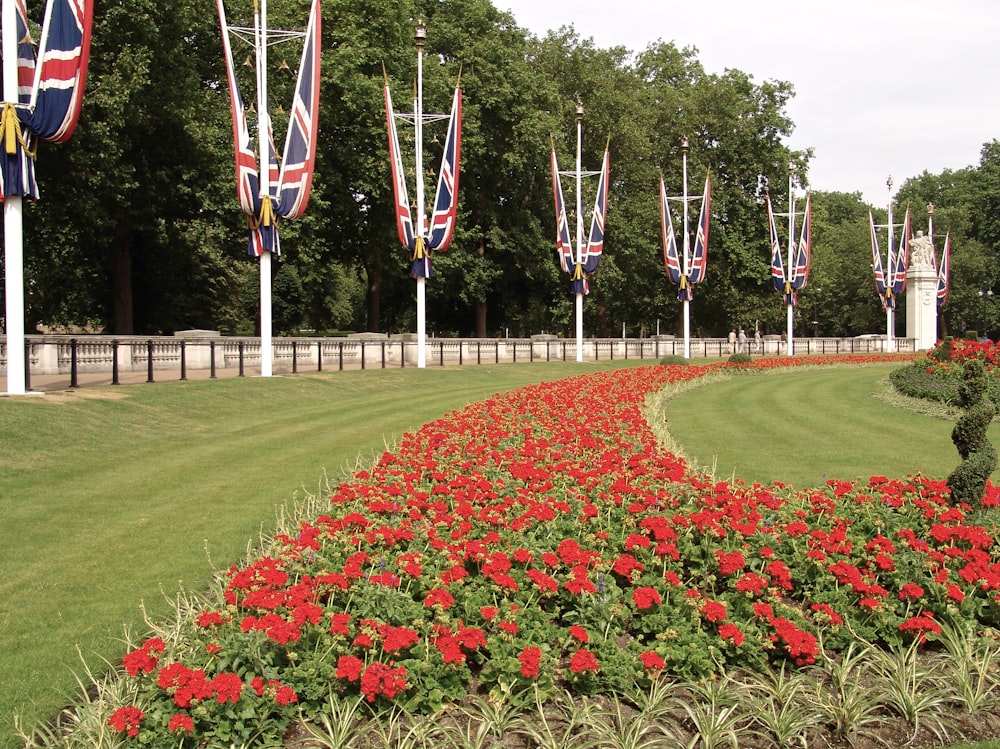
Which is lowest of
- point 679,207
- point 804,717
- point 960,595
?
point 804,717

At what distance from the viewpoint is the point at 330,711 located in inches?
164

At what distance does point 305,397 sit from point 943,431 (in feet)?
46.6

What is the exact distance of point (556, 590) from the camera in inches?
199

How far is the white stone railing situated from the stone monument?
11.9m

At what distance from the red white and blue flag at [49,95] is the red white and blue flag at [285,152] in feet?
21.8

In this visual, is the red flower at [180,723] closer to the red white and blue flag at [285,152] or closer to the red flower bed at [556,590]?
the red flower bed at [556,590]

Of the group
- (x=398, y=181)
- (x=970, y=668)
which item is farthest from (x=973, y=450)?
(x=398, y=181)

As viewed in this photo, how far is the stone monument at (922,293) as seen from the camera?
2191 inches

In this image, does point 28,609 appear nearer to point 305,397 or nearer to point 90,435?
point 90,435

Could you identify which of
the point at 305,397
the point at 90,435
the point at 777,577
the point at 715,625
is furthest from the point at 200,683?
the point at 305,397

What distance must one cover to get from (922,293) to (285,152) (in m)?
47.2

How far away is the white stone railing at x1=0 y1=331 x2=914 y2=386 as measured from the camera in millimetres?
23047

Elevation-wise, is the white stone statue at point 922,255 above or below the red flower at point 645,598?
above

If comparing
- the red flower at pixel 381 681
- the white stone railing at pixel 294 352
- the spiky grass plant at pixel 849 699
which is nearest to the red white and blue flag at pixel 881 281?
the white stone railing at pixel 294 352
